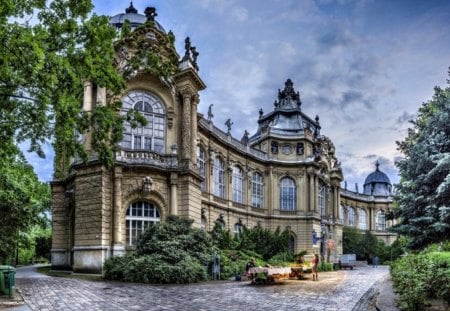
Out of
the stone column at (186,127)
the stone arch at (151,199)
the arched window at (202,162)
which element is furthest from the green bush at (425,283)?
the arched window at (202,162)

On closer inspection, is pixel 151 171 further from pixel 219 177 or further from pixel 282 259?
pixel 219 177

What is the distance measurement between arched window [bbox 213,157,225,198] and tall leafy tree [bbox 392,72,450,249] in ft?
63.8

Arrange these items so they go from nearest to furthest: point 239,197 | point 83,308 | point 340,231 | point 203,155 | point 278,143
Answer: point 83,308 → point 203,155 → point 239,197 → point 278,143 → point 340,231

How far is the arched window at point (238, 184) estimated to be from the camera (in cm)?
4285

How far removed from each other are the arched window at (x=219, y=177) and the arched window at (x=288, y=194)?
10361 mm

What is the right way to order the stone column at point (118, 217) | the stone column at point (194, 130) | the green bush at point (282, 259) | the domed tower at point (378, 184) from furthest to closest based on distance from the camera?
the domed tower at point (378, 184), the green bush at point (282, 259), the stone column at point (194, 130), the stone column at point (118, 217)

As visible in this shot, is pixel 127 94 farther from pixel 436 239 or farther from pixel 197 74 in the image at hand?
pixel 436 239

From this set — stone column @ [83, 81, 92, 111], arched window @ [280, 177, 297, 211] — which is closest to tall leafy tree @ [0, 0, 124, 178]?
stone column @ [83, 81, 92, 111]

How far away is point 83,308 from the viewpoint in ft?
40.5

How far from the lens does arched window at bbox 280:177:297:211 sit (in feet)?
160

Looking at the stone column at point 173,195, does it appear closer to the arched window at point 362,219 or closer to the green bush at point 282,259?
the green bush at point 282,259

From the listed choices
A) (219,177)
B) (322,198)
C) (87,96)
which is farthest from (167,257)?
(322,198)

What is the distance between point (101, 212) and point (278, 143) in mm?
28347

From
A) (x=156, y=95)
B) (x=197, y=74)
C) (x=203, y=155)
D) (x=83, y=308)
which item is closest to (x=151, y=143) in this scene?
(x=156, y=95)
